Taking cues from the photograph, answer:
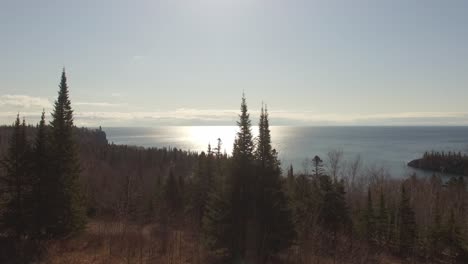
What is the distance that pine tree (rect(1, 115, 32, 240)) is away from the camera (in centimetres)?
2266

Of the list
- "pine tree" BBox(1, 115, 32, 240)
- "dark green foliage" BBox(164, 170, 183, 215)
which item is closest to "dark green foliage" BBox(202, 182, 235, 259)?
"pine tree" BBox(1, 115, 32, 240)

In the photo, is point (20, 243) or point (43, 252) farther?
point (20, 243)

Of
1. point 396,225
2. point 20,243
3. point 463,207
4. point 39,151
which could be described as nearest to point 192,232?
point 20,243

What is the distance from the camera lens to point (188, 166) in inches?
5074

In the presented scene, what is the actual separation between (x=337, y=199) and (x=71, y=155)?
25.6 m

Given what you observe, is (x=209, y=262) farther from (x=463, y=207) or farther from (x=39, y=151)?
(x=463, y=207)

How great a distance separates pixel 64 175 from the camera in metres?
24.7

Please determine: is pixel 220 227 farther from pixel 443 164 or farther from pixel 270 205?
pixel 443 164

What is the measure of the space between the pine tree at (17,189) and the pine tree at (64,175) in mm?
1507

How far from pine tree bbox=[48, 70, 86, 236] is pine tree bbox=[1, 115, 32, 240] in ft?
4.95

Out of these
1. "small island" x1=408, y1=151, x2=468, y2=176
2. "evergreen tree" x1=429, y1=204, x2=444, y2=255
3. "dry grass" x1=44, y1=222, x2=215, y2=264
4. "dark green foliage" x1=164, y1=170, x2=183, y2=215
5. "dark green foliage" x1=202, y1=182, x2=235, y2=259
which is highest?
"dark green foliage" x1=202, y1=182, x2=235, y2=259

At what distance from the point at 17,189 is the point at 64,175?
9.69 feet

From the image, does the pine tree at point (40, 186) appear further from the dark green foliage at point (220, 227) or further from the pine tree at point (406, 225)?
the pine tree at point (406, 225)

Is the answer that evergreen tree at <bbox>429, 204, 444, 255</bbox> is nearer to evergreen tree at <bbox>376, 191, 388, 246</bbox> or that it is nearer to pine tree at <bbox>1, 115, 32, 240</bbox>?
evergreen tree at <bbox>376, 191, 388, 246</bbox>
